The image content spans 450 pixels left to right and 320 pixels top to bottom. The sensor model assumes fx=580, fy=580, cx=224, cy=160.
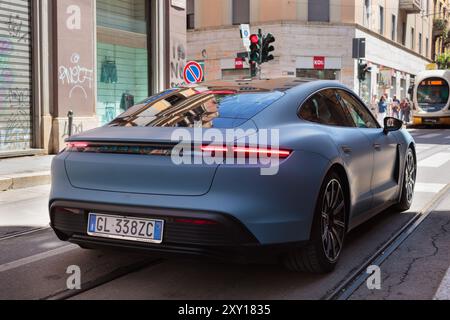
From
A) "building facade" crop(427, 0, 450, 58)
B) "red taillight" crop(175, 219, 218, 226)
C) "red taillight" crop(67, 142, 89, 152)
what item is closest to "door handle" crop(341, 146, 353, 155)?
"red taillight" crop(175, 219, 218, 226)

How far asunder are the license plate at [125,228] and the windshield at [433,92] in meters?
29.0

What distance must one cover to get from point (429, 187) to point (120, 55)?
393 inches

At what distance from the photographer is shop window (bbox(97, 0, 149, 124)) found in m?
15.0

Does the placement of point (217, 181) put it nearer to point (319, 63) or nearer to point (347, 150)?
point (347, 150)

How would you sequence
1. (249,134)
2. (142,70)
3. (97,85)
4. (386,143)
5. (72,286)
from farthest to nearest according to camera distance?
(142,70) → (97,85) → (386,143) → (72,286) → (249,134)

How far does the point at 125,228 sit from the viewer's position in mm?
3529

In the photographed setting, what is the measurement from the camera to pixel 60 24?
12992mm

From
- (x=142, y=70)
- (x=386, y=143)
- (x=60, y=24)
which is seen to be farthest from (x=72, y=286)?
(x=142, y=70)

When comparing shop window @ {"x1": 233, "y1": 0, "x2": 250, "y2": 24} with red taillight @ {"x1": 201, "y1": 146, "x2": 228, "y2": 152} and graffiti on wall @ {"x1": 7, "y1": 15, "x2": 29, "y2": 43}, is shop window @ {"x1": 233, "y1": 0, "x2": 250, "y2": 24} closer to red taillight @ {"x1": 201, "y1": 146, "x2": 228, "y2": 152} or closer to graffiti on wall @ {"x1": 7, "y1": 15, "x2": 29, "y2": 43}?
graffiti on wall @ {"x1": 7, "y1": 15, "x2": 29, "y2": 43}

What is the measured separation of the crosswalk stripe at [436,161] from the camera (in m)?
11.6

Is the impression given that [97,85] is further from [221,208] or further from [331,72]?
[331,72]

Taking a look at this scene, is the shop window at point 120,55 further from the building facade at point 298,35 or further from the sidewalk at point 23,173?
the building facade at point 298,35

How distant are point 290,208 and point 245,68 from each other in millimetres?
28080

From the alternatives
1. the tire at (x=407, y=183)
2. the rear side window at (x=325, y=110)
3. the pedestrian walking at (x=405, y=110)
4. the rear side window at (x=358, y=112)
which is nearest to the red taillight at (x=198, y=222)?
the rear side window at (x=325, y=110)
